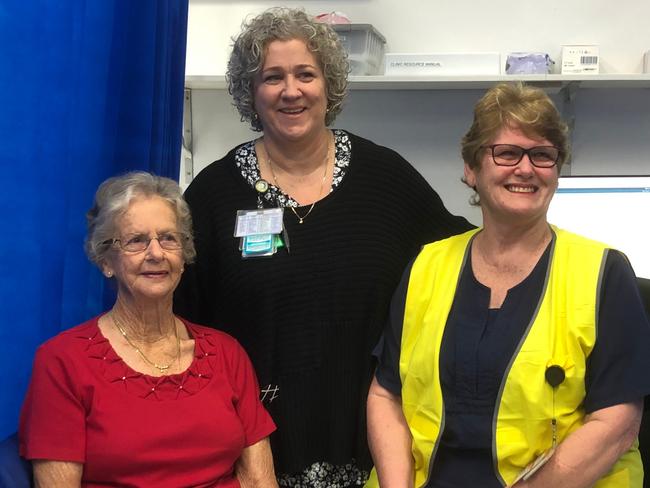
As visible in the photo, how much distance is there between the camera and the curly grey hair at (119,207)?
1467mm

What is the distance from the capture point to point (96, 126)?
1607 millimetres

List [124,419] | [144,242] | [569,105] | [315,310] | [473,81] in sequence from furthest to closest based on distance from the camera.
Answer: [569,105]
[473,81]
[315,310]
[144,242]
[124,419]

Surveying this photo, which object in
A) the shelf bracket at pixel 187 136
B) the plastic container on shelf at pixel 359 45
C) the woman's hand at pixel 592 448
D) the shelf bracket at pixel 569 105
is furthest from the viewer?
the shelf bracket at pixel 187 136

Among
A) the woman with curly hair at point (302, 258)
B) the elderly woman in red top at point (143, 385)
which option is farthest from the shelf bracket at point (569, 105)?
the elderly woman in red top at point (143, 385)

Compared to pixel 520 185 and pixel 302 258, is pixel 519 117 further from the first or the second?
pixel 302 258

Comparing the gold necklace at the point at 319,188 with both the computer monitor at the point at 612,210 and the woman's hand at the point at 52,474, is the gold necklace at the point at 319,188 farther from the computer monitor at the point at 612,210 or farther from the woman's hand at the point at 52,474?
the computer monitor at the point at 612,210

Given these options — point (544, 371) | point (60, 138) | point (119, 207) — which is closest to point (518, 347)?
point (544, 371)

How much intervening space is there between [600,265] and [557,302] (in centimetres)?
10

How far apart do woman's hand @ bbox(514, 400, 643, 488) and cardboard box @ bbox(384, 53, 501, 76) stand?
4.80 ft

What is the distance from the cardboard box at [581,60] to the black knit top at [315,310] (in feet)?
3.56

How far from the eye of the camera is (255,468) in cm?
154

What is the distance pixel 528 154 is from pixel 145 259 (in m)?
0.81

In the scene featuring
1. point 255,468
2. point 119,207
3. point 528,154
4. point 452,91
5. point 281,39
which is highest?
point 452,91

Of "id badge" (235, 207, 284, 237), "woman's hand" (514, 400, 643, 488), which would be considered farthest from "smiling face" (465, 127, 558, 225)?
"id badge" (235, 207, 284, 237)
